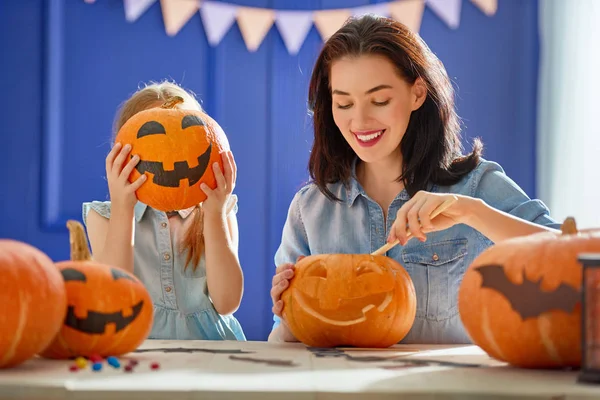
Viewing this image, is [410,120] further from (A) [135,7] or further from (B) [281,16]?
(A) [135,7]

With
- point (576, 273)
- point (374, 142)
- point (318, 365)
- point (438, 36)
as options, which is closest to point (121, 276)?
point (318, 365)

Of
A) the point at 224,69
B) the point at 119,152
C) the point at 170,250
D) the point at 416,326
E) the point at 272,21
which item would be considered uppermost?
the point at 272,21

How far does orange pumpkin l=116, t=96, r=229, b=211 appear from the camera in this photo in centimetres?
142

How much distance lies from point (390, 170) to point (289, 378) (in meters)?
1.12

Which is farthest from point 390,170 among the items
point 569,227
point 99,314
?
point 99,314

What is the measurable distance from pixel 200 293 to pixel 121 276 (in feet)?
3.20

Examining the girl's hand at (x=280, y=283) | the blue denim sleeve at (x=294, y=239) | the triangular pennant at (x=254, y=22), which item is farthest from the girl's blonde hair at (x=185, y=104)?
the triangular pennant at (x=254, y=22)

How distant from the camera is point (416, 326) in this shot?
175 centimetres

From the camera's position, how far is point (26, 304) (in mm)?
905

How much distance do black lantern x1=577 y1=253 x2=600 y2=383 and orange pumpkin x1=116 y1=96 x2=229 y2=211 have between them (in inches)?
32.5

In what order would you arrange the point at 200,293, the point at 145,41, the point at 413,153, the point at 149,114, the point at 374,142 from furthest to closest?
the point at 145,41, the point at 200,293, the point at 413,153, the point at 374,142, the point at 149,114

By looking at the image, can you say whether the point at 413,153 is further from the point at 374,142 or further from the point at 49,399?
the point at 49,399

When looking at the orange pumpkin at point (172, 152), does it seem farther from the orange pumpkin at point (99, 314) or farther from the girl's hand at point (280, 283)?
the orange pumpkin at point (99, 314)

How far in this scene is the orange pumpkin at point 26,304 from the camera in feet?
2.93
